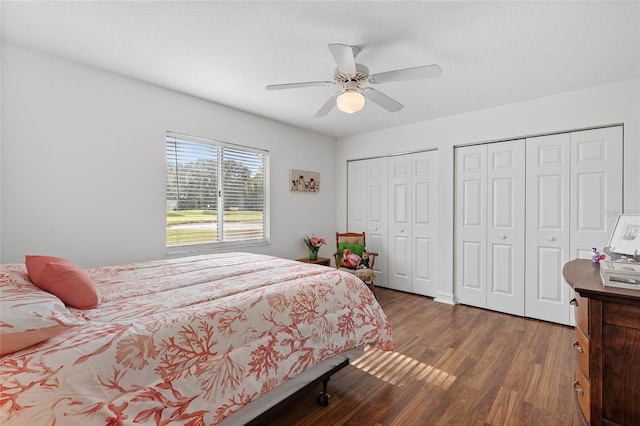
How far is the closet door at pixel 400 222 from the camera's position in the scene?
175 inches

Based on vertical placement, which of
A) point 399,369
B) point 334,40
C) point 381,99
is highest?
point 334,40

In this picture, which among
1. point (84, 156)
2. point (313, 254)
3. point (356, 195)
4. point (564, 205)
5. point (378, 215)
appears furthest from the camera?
point (356, 195)

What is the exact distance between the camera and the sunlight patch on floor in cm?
220

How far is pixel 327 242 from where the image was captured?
5.05 metres

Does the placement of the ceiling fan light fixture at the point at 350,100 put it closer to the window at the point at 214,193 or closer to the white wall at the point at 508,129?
the window at the point at 214,193

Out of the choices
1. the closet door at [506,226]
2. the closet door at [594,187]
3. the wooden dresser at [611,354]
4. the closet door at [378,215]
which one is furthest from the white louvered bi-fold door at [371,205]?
the wooden dresser at [611,354]

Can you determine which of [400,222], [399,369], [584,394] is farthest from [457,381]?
[400,222]

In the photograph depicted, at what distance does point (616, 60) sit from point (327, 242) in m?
3.92

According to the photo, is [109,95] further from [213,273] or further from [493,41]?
[493,41]

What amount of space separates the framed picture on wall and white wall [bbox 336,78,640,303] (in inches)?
31.1

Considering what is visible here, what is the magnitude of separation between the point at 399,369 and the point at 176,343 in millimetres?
1808

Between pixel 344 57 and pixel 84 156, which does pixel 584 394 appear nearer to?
pixel 344 57

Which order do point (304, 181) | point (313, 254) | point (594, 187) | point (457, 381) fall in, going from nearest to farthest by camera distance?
1. point (457, 381)
2. point (594, 187)
3. point (313, 254)
4. point (304, 181)

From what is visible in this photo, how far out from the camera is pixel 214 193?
3631mm
